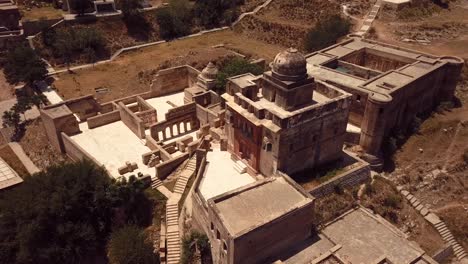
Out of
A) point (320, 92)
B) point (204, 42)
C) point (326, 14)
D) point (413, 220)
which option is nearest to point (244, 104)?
point (320, 92)

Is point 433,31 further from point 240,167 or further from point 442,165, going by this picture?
point 240,167

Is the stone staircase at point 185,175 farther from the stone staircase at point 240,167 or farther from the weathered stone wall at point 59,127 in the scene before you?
the weathered stone wall at point 59,127

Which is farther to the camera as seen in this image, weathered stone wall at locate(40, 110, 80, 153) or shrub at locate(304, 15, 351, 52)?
shrub at locate(304, 15, 351, 52)

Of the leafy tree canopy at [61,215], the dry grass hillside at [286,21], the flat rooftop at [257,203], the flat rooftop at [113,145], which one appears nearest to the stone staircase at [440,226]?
the flat rooftop at [257,203]

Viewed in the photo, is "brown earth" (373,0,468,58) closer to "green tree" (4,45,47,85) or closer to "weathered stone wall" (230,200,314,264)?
"weathered stone wall" (230,200,314,264)

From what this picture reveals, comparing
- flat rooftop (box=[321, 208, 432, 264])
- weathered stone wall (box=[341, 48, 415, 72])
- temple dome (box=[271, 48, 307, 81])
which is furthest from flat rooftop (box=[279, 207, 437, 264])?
weathered stone wall (box=[341, 48, 415, 72])
